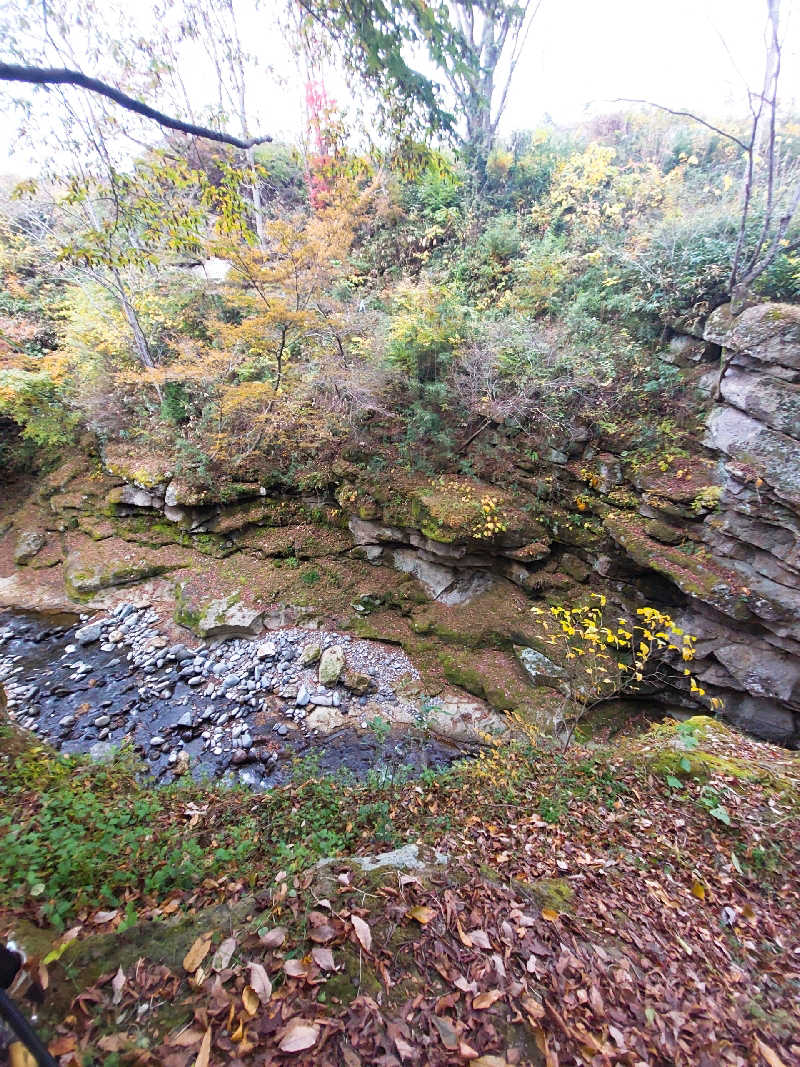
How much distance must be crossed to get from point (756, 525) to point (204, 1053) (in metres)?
6.91

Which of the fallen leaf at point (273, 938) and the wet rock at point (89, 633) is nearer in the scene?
the fallen leaf at point (273, 938)

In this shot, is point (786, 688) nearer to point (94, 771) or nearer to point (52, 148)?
point (94, 771)

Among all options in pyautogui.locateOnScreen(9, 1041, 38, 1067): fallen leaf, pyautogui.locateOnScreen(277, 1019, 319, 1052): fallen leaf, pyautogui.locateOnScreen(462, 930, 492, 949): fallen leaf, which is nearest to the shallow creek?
pyautogui.locateOnScreen(462, 930, 492, 949): fallen leaf

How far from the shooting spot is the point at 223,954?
168 cm

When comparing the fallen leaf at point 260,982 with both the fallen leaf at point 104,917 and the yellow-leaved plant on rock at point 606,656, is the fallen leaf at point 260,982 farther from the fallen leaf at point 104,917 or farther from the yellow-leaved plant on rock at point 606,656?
the yellow-leaved plant on rock at point 606,656

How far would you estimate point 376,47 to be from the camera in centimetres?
265

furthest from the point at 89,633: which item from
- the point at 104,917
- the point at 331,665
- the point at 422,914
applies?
the point at 422,914

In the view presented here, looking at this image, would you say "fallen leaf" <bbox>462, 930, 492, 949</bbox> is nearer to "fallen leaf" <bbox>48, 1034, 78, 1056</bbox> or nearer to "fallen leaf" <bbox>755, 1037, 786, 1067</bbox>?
"fallen leaf" <bbox>755, 1037, 786, 1067</bbox>

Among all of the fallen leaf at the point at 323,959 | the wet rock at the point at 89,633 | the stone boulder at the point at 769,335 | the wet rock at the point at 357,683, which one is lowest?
the wet rock at the point at 357,683

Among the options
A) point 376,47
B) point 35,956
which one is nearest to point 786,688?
point 35,956

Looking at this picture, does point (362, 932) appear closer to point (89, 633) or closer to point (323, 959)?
point (323, 959)

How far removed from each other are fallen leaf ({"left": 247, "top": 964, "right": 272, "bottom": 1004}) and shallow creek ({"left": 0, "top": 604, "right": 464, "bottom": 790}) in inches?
141

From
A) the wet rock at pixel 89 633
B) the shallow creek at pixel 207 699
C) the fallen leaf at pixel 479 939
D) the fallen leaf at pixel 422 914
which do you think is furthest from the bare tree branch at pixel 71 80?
the wet rock at pixel 89 633

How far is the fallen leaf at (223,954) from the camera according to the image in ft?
5.36
